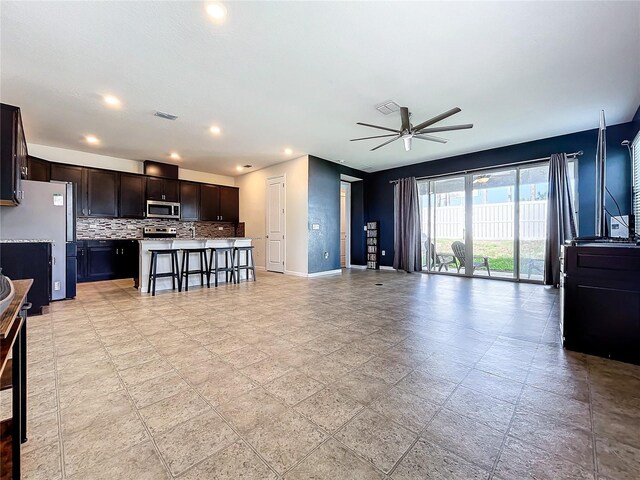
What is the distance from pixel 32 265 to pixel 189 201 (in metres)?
4.28

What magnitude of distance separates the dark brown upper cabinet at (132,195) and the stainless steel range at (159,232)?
1.25 feet

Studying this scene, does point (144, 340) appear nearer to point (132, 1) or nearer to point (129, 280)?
point (132, 1)

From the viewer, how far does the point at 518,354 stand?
2.28m

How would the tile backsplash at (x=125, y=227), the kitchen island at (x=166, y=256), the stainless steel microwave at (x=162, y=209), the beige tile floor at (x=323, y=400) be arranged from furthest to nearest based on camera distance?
the stainless steel microwave at (x=162, y=209), the tile backsplash at (x=125, y=227), the kitchen island at (x=166, y=256), the beige tile floor at (x=323, y=400)

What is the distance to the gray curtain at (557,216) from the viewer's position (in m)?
5.01

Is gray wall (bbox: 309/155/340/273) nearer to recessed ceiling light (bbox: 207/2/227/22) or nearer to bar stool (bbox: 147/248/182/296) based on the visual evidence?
bar stool (bbox: 147/248/182/296)

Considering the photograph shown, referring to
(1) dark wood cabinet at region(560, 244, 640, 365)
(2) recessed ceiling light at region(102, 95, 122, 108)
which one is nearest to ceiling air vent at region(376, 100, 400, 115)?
(1) dark wood cabinet at region(560, 244, 640, 365)

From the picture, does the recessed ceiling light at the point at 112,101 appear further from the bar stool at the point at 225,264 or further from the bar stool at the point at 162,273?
the bar stool at the point at 225,264

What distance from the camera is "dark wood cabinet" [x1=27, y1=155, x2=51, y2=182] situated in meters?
5.09

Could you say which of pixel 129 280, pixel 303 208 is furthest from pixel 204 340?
pixel 129 280

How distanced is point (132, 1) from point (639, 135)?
618cm

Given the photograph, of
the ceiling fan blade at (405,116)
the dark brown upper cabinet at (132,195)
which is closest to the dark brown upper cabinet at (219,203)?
the dark brown upper cabinet at (132,195)

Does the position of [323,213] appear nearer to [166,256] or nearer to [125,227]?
[166,256]

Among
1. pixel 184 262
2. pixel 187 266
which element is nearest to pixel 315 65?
pixel 187 266
